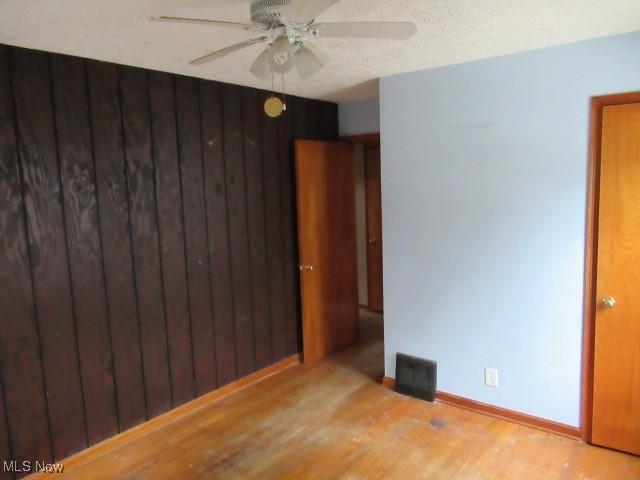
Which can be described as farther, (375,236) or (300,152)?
(375,236)

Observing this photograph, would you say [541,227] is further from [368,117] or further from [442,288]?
[368,117]

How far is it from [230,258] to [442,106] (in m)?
1.81

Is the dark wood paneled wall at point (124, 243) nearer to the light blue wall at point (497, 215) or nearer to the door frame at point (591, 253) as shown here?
the light blue wall at point (497, 215)

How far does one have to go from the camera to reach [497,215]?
9.12ft

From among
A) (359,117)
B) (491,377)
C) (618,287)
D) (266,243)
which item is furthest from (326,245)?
(618,287)

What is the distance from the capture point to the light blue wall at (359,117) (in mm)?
3918

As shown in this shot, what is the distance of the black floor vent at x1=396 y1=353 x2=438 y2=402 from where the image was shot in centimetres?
313

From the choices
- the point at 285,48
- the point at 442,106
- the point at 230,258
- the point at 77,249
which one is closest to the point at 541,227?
the point at 442,106

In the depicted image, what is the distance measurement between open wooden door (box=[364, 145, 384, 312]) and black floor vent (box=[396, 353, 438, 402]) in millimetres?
A: 1808

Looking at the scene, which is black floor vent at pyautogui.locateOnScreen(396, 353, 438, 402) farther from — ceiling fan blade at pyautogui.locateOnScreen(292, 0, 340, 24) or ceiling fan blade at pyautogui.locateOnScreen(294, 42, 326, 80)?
ceiling fan blade at pyautogui.locateOnScreen(292, 0, 340, 24)

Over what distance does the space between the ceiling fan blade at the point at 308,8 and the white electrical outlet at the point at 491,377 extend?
2407 millimetres

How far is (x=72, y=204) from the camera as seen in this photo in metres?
2.45

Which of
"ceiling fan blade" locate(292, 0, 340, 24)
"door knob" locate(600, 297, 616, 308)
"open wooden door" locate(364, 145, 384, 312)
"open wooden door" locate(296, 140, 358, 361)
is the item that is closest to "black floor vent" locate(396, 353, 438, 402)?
"open wooden door" locate(296, 140, 358, 361)

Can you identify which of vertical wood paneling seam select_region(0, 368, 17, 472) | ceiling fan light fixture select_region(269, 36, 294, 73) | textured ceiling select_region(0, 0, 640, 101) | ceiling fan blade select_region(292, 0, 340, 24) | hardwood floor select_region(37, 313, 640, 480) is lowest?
hardwood floor select_region(37, 313, 640, 480)
